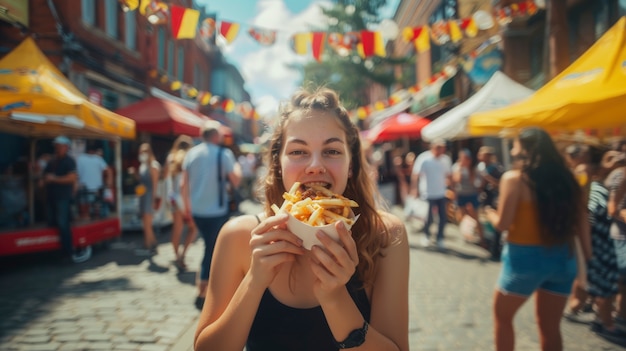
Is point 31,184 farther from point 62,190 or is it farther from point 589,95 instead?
point 589,95

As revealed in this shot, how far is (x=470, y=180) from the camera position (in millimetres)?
8180

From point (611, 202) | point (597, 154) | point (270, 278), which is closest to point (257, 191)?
point (270, 278)

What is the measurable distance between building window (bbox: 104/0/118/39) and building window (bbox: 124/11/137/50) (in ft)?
1.30

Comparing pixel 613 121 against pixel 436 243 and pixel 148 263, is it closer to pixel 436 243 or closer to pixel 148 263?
pixel 436 243

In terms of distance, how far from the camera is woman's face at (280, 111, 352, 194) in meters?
1.59

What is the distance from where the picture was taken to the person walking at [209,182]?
484 centimetres

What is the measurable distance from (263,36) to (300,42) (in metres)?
0.75

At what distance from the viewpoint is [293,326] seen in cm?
158

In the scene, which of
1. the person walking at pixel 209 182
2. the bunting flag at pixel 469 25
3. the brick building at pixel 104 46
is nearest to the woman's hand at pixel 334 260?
the person walking at pixel 209 182

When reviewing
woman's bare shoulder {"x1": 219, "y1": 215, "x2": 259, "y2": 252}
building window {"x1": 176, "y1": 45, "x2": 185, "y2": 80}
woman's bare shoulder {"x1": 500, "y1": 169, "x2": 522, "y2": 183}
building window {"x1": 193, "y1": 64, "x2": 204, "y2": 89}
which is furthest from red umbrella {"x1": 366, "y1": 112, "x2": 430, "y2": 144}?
building window {"x1": 193, "y1": 64, "x2": 204, "y2": 89}

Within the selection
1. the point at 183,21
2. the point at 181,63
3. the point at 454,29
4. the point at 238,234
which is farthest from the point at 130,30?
the point at 238,234

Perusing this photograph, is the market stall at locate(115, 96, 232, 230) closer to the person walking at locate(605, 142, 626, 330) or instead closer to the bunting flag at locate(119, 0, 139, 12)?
the bunting flag at locate(119, 0, 139, 12)

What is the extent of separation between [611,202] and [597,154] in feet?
12.8

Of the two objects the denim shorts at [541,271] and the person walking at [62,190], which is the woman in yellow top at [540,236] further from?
the person walking at [62,190]
